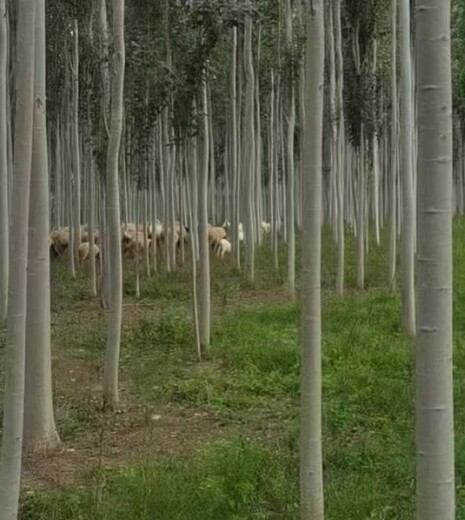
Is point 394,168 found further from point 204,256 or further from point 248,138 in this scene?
point 204,256

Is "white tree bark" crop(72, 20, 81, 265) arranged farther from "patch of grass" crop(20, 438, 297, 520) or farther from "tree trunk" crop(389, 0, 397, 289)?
"patch of grass" crop(20, 438, 297, 520)

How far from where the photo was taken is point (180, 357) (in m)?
9.52

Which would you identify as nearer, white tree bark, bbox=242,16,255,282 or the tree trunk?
the tree trunk

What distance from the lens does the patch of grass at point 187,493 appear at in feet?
15.6

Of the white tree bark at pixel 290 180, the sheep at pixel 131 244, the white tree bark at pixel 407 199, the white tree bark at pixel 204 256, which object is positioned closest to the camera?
the white tree bark at pixel 204 256

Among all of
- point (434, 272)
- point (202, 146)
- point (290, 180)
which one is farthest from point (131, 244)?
point (434, 272)

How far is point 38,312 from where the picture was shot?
19.6 ft

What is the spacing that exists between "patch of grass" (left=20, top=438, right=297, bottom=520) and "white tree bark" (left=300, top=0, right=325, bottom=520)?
705 millimetres

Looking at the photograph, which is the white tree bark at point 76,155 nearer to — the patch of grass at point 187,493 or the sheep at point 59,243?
the sheep at point 59,243

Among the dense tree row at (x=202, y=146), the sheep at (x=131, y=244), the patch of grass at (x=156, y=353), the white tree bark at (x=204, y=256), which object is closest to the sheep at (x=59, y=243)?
the dense tree row at (x=202, y=146)

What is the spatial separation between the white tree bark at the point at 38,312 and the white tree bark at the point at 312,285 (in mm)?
2308

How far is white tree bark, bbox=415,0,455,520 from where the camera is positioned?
253cm

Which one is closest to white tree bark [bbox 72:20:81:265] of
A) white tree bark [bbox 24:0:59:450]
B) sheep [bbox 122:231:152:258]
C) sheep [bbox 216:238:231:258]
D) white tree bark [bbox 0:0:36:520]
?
sheep [bbox 122:231:152:258]

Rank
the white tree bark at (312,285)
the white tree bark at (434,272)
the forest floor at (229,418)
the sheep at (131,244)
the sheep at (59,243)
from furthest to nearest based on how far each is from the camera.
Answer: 1. the sheep at (59,243)
2. the sheep at (131,244)
3. the forest floor at (229,418)
4. the white tree bark at (312,285)
5. the white tree bark at (434,272)
